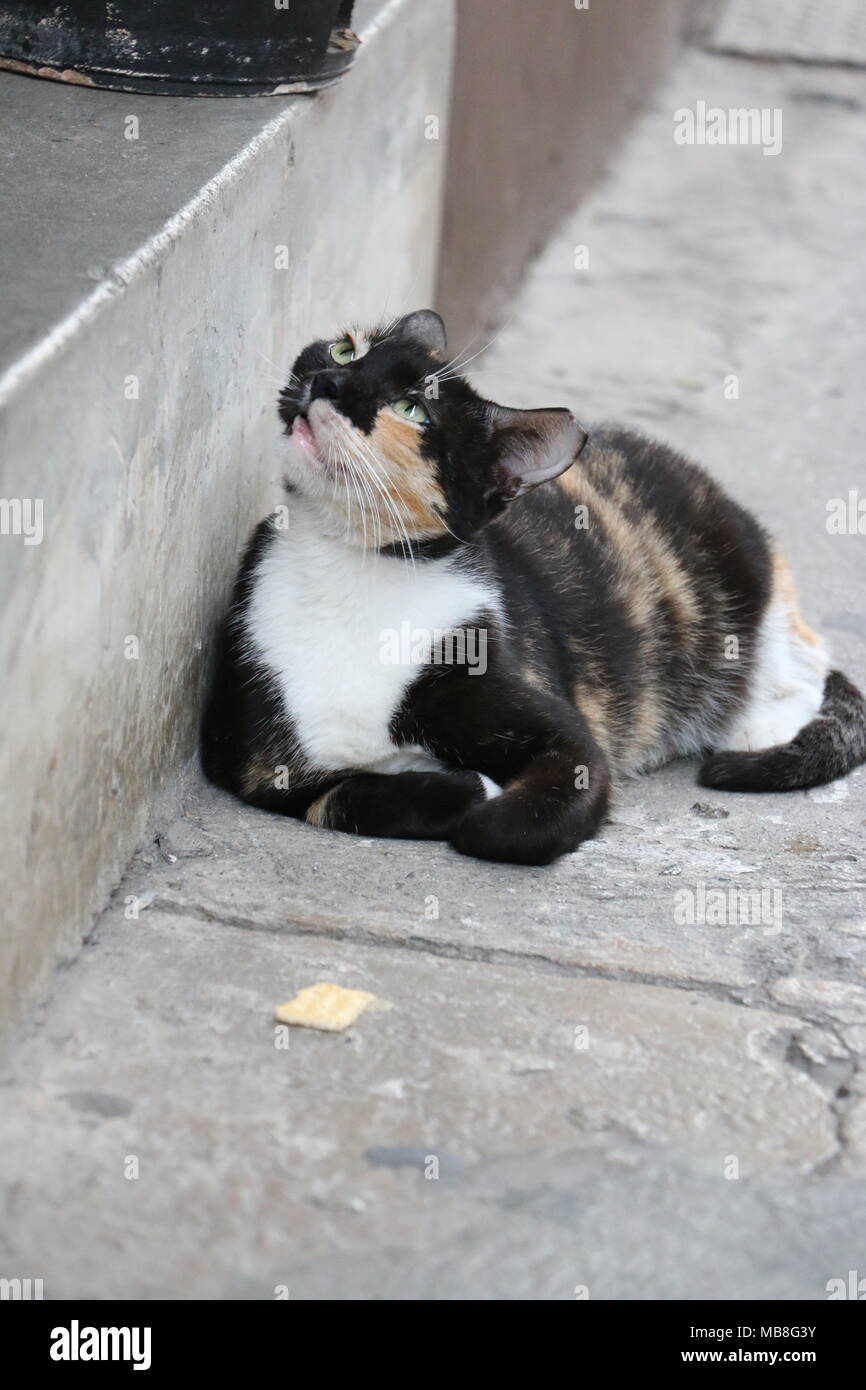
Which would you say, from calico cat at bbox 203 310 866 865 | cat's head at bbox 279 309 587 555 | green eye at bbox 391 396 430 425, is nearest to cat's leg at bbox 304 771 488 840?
calico cat at bbox 203 310 866 865

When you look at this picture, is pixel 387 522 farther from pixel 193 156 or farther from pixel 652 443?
pixel 652 443

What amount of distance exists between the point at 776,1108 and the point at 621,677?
1.44 metres

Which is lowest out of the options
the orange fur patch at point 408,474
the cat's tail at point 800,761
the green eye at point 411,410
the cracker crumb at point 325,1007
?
the cat's tail at point 800,761

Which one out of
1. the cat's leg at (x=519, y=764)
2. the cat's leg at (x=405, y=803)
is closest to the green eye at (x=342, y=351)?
the cat's leg at (x=519, y=764)

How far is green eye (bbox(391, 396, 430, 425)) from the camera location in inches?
128

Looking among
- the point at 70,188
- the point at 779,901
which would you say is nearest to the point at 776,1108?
the point at 779,901

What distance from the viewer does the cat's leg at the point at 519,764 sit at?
128 inches

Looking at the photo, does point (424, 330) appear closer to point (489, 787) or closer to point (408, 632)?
point (408, 632)

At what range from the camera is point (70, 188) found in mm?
3166

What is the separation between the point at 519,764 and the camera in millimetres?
3389

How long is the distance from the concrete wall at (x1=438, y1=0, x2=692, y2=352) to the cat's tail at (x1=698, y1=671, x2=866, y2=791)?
2.46 meters

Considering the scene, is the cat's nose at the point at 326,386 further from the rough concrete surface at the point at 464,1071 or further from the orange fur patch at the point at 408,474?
the rough concrete surface at the point at 464,1071

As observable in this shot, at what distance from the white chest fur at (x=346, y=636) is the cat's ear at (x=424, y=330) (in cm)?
47

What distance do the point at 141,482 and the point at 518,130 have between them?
407 centimetres
